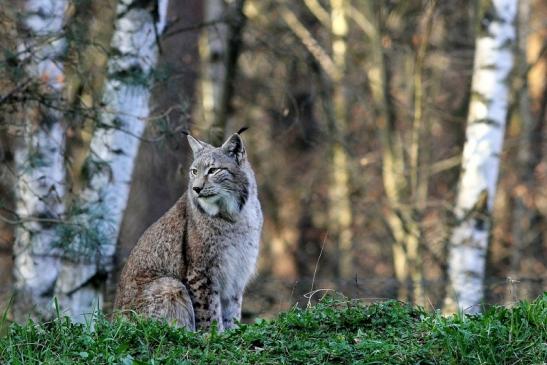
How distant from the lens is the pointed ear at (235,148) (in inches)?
313

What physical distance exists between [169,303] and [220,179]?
1021mm

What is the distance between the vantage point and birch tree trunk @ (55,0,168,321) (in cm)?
979

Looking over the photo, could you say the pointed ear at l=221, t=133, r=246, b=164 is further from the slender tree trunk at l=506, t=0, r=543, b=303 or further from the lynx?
the slender tree trunk at l=506, t=0, r=543, b=303

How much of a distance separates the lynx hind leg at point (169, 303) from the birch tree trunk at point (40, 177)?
1.50 metres

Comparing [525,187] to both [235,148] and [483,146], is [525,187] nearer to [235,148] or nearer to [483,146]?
[483,146]

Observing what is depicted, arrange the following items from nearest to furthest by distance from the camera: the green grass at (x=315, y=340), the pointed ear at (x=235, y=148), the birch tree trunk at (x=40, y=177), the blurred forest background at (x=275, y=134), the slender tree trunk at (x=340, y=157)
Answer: the green grass at (x=315, y=340), the pointed ear at (x=235, y=148), the birch tree trunk at (x=40, y=177), the blurred forest background at (x=275, y=134), the slender tree trunk at (x=340, y=157)

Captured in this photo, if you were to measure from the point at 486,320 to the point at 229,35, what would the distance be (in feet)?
36.3

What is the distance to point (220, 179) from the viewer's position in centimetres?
789

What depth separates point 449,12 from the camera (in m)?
19.3

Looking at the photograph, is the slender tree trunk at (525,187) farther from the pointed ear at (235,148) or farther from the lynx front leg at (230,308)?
the lynx front leg at (230,308)

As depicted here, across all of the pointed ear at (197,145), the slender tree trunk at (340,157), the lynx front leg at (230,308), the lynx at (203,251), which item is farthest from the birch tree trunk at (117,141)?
the slender tree trunk at (340,157)

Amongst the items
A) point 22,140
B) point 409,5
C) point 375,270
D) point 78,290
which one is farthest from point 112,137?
point 375,270

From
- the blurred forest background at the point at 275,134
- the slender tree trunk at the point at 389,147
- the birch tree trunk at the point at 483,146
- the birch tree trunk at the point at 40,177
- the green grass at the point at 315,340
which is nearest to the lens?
the green grass at the point at 315,340

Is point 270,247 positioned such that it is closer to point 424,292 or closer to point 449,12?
point 449,12
